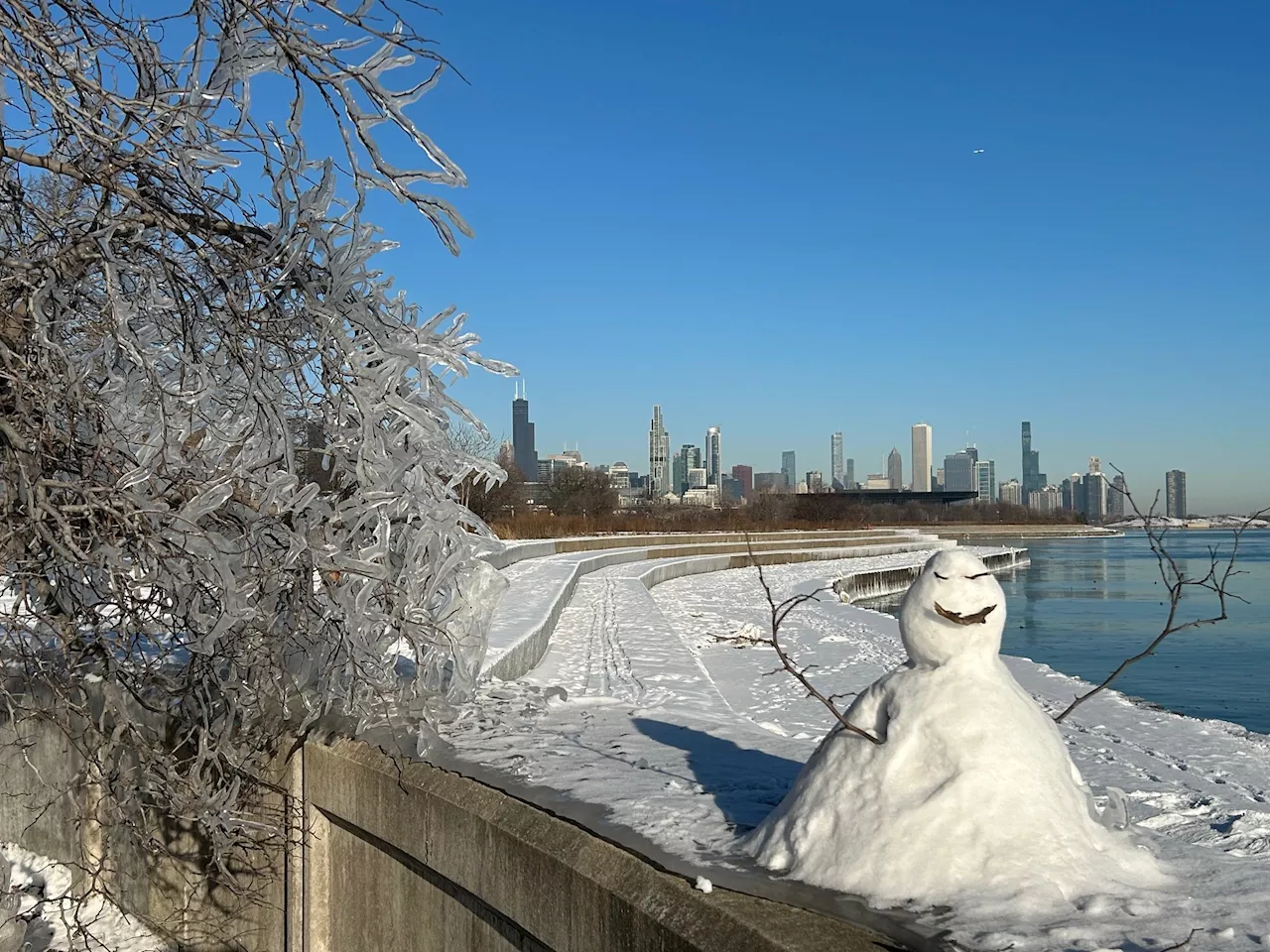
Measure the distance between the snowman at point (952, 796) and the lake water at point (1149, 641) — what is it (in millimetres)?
2239

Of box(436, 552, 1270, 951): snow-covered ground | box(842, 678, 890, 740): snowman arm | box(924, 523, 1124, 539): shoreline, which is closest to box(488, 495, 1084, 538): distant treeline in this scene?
box(924, 523, 1124, 539): shoreline

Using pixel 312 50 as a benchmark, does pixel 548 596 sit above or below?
below

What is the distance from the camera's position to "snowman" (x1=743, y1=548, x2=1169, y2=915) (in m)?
3.75

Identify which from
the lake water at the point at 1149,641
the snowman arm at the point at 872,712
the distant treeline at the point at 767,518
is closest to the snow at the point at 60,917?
the snowman arm at the point at 872,712

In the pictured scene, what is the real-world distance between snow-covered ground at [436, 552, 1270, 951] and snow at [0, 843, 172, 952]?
2.58 metres

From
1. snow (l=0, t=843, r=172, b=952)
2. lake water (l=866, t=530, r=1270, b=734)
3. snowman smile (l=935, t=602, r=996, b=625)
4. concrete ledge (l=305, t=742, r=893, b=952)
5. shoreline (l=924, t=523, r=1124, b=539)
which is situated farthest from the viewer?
shoreline (l=924, t=523, r=1124, b=539)

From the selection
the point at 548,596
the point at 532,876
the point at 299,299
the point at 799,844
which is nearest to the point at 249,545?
the point at 299,299

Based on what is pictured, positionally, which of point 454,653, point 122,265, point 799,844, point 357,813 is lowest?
point 357,813

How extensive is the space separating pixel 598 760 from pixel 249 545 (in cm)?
222

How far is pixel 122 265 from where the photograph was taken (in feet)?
14.2

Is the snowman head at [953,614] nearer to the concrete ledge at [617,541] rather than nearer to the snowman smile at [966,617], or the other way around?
the snowman smile at [966,617]

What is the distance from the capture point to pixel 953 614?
407 cm

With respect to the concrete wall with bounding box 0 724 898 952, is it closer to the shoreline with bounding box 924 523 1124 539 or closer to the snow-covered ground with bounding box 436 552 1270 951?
the snow-covered ground with bounding box 436 552 1270 951

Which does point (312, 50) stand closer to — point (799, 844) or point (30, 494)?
point (30, 494)
